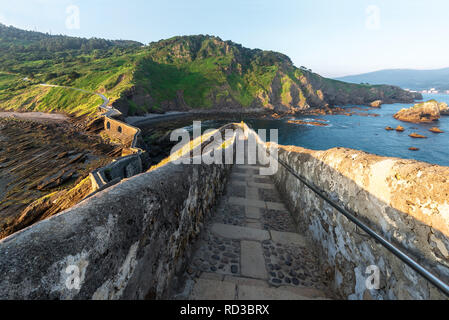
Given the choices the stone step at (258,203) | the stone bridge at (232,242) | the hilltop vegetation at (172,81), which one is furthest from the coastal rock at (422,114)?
the stone bridge at (232,242)

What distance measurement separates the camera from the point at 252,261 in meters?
3.62

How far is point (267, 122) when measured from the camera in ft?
202

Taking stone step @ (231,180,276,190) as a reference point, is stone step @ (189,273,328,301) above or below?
below

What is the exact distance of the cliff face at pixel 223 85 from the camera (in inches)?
2945

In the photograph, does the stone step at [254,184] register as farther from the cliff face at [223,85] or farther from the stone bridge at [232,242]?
the cliff face at [223,85]

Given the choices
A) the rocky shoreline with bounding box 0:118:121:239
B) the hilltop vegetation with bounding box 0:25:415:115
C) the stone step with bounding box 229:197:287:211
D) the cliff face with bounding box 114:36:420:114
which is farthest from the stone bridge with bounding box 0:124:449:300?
the cliff face with bounding box 114:36:420:114

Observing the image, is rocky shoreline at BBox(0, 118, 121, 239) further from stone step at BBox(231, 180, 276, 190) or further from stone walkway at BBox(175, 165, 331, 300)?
stone walkway at BBox(175, 165, 331, 300)

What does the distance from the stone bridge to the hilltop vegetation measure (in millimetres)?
56571

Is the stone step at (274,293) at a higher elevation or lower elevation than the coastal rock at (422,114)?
lower

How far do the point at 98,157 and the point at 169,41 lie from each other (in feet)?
412

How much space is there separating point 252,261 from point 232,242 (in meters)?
0.62

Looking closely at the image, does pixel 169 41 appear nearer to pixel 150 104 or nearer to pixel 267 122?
pixel 150 104

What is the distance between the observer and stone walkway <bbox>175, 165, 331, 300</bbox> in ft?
9.71
